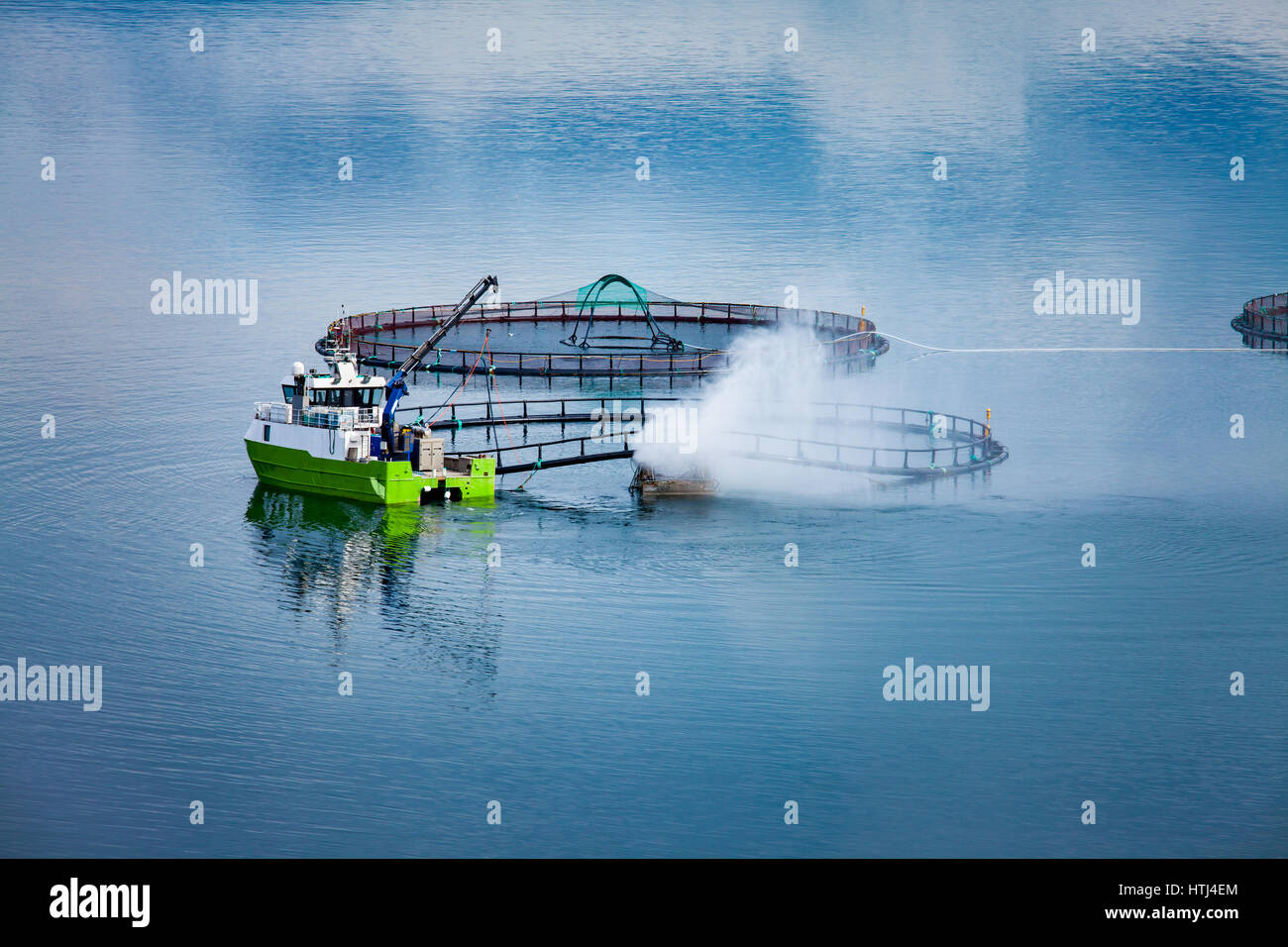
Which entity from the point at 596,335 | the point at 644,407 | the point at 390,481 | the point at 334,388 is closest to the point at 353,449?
the point at 390,481

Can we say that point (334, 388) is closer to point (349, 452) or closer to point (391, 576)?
point (349, 452)

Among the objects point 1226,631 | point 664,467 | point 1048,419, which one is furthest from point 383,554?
point 1048,419

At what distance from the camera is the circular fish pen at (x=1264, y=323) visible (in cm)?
13750

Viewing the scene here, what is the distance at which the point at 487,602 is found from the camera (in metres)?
64.1

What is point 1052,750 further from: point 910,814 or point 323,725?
point 323,725

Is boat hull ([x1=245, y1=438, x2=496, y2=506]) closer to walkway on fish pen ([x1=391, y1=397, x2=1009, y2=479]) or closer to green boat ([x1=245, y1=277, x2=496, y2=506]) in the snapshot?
green boat ([x1=245, y1=277, x2=496, y2=506])

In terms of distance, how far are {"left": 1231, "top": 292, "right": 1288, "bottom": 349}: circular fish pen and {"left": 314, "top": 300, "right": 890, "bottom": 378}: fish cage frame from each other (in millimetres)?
29496

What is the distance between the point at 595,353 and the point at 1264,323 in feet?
181

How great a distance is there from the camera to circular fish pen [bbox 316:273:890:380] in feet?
400

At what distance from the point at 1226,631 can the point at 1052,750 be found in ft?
45.8

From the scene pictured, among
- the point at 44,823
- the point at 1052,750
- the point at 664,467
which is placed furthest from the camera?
the point at 664,467

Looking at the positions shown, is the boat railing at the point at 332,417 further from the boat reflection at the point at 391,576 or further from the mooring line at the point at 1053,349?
the mooring line at the point at 1053,349

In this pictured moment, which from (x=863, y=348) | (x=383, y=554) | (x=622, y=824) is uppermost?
(x=863, y=348)

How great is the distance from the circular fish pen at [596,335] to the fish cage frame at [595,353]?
9 centimetres
